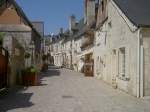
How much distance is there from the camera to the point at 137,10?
2005 centimetres

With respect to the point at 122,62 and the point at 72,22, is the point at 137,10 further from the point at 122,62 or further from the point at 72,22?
the point at 72,22

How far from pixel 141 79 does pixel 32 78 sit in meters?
9.74

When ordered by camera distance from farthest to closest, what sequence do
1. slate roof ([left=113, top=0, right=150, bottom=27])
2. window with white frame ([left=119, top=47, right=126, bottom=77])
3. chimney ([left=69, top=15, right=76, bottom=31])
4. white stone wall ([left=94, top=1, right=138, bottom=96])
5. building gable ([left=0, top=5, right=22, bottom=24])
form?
chimney ([left=69, top=15, right=76, bottom=31]) → building gable ([left=0, top=5, right=22, bottom=24]) → window with white frame ([left=119, top=47, right=126, bottom=77]) → white stone wall ([left=94, top=1, right=138, bottom=96]) → slate roof ([left=113, top=0, right=150, bottom=27])

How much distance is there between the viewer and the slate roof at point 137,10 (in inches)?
725

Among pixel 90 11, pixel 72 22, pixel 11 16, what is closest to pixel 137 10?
pixel 11 16

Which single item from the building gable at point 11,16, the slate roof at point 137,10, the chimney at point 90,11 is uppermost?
the chimney at point 90,11

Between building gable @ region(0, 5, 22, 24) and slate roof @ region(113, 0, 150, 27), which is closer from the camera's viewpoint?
slate roof @ region(113, 0, 150, 27)

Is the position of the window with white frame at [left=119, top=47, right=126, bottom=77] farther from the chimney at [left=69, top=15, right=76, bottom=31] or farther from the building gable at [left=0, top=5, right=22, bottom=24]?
the chimney at [left=69, top=15, right=76, bottom=31]

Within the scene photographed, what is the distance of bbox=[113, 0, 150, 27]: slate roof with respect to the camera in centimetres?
1842

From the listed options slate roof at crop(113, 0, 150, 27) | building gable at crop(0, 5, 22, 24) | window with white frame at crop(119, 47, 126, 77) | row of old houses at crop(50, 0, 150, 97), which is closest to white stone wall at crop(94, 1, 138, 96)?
row of old houses at crop(50, 0, 150, 97)

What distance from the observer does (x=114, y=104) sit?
14945 mm

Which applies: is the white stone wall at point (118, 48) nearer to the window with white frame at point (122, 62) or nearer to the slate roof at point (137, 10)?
the window with white frame at point (122, 62)

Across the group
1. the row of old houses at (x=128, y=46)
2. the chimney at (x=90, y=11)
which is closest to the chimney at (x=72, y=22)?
the chimney at (x=90, y=11)

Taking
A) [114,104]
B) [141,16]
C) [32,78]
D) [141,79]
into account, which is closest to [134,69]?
[141,79]
